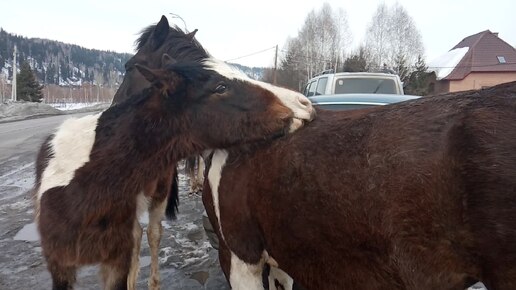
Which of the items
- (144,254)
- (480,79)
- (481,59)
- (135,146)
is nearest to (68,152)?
(135,146)

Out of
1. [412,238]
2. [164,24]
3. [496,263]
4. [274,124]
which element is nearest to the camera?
[496,263]

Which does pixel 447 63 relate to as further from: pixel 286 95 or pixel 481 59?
pixel 286 95

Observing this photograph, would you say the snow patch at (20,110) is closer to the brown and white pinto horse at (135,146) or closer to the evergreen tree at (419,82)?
the brown and white pinto horse at (135,146)

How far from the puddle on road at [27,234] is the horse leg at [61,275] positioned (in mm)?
2695

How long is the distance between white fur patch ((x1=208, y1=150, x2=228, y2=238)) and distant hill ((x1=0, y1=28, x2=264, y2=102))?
7489 cm

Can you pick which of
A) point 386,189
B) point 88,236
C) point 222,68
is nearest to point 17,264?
point 88,236

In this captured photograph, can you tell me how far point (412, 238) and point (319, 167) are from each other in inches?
19.5

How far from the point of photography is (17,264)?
13.8 ft

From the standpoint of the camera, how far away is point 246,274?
232 centimetres

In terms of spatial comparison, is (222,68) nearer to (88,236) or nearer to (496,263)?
(88,236)

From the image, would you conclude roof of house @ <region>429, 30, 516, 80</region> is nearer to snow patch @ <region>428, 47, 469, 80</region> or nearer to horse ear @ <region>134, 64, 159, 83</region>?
snow patch @ <region>428, 47, 469, 80</region>

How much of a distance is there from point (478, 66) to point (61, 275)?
3823 centimetres

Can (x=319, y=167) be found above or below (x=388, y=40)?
below

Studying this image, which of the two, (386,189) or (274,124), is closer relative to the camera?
(386,189)
